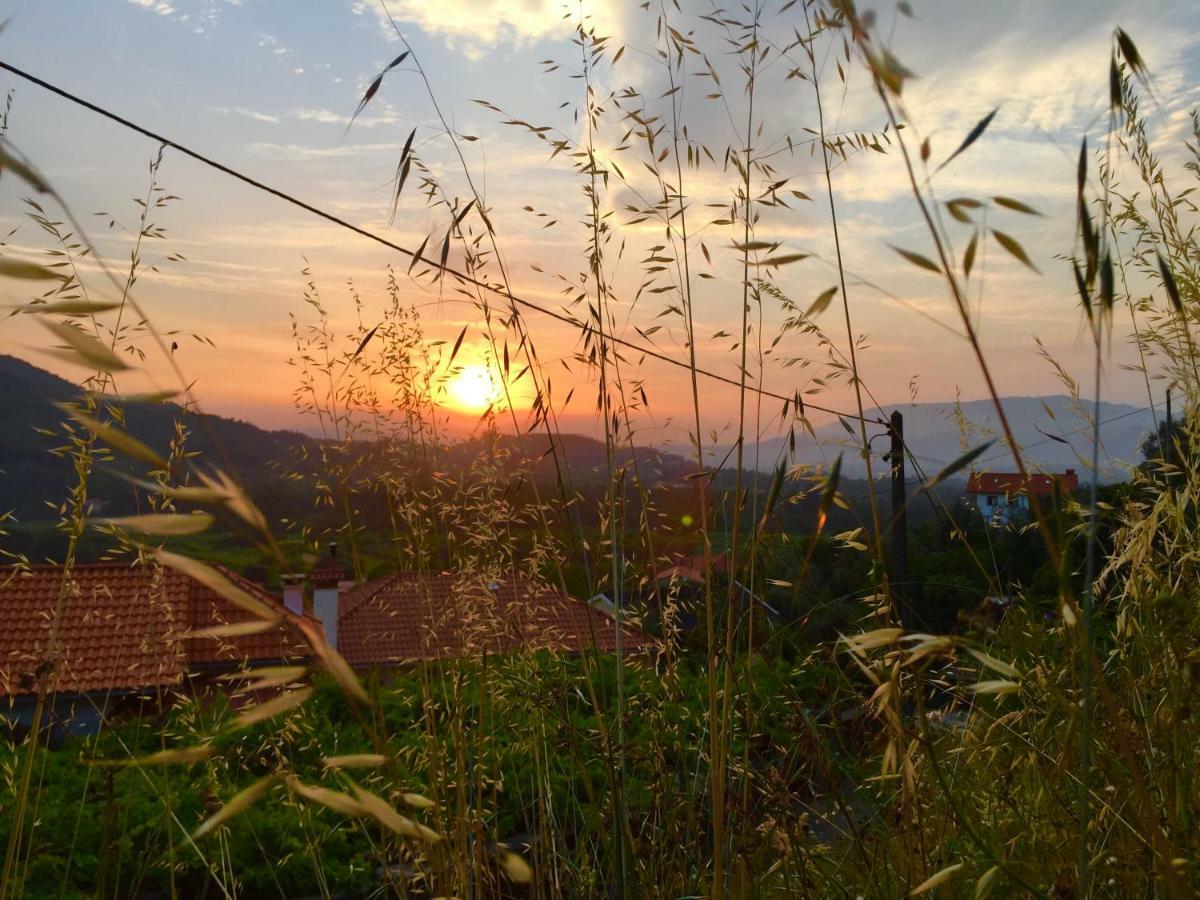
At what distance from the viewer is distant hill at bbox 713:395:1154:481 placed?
216 centimetres

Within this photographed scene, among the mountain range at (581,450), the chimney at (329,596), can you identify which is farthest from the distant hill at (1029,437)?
the chimney at (329,596)

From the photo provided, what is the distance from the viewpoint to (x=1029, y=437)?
2789 millimetres

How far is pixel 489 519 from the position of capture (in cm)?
244

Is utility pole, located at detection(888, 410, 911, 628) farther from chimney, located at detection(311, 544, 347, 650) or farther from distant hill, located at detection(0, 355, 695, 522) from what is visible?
chimney, located at detection(311, 544, 347, 650)

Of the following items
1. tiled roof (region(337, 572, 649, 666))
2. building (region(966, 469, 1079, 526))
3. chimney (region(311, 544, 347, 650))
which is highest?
building (region(966, 469, 1079, 526))

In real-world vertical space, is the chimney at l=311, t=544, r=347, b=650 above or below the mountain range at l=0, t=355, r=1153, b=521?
Result: below

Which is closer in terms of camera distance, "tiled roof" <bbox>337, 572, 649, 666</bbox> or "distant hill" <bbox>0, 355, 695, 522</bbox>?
"distant hill" <bbox>0, 355, 695, 522</bbox>

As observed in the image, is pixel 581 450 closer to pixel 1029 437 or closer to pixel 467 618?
pixel 467 618

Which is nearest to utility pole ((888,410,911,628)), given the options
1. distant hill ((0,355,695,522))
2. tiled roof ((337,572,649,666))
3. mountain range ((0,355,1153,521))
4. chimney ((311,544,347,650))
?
mountain range ((0,355,1153,521))

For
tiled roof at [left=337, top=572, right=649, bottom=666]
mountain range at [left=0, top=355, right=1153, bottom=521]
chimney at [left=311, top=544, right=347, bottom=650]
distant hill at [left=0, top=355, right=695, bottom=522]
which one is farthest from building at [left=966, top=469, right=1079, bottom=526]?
chimney at [left=311, top=544, right=347, bottom=650]

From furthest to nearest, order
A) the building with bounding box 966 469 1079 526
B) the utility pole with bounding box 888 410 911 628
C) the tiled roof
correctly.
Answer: the building with bounding box 966 469 1079 526
the utility pole with bounding box 888 410 911 628
the tiled roof

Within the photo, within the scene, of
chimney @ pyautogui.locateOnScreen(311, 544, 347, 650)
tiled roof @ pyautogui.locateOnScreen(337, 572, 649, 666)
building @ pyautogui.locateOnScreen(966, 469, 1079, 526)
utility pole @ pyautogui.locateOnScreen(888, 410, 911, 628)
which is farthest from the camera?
chimney @ pyautogui.locateOnScreen(311, 544, 347, 650)

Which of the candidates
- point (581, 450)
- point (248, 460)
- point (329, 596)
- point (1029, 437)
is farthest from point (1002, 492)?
point (329, 596)

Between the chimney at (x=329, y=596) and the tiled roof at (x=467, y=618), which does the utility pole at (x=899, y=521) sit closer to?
the tiled roof at (x=467, y=618)
